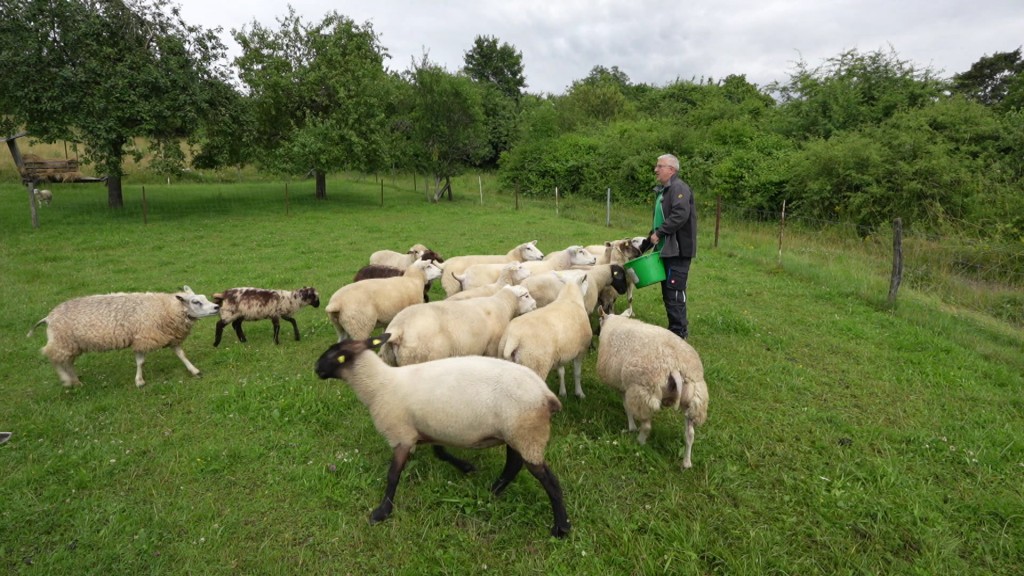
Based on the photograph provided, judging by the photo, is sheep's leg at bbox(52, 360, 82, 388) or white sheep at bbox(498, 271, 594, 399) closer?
white sheep at bbox(498, 271, 594, 399)

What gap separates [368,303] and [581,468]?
3601 millimetres

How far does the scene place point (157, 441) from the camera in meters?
4.70

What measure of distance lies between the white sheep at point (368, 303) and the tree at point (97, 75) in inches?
623

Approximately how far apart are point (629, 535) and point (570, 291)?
311 centimetres

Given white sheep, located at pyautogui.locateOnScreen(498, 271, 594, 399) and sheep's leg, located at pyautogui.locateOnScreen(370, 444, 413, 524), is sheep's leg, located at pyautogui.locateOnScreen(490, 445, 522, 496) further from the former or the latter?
white sheep, located at pyautogui.locateOnScreen(498, 271, 594, 399)

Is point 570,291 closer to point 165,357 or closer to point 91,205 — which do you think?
point 165,357

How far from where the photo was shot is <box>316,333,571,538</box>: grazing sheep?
3559 mm

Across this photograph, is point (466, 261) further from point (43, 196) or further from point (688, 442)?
point (43, 196)

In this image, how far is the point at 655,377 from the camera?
436 centimetres

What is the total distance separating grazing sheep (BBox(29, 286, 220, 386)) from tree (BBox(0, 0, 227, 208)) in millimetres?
14617

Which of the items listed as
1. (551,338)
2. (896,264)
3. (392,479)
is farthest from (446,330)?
(896,264)

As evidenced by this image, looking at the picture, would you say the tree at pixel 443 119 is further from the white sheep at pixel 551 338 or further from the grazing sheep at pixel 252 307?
the white sheep at pixel 551 338

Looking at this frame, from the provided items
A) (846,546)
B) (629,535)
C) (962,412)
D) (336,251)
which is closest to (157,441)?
(629,535)

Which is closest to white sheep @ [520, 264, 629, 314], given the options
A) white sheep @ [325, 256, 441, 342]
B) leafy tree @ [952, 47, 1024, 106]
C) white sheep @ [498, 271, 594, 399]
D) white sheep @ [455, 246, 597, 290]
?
white sheep @ [455, 246, 597, 290]
